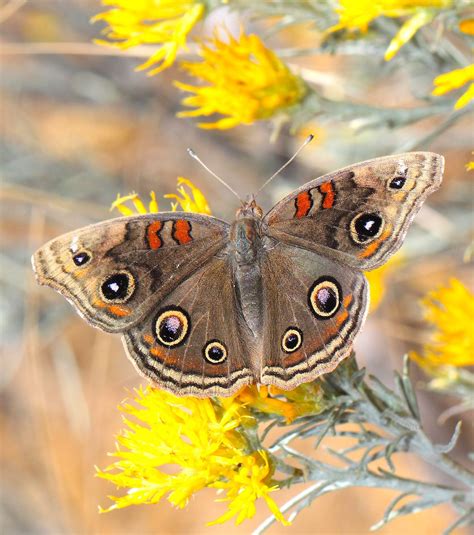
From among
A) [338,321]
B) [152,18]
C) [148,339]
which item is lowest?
[148,339]

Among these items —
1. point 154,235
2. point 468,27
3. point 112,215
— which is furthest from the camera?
point 112,215

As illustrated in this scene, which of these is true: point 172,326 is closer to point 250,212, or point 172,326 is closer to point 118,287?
point 118,287

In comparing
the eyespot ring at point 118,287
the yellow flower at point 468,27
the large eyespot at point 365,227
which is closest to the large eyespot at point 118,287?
the eyespot ring at point 118,287

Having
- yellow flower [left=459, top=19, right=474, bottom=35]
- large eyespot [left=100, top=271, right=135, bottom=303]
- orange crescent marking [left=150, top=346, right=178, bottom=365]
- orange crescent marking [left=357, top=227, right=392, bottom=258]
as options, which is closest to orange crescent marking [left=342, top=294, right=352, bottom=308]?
orange crescent marking [left=357, top=227, right=392, bottom=258]

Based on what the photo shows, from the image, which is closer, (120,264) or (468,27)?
(120,264)

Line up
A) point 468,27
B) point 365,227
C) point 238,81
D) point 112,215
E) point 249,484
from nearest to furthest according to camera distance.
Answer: point 249,484
point 365,227
point 468,27
point 238,81
point 112,215

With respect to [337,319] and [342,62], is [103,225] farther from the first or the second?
[342,62]

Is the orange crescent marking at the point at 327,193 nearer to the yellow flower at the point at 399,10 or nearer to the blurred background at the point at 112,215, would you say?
the yellow flower at the point at 399,10

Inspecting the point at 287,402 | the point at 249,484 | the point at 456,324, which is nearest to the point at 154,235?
the point at 287,402
